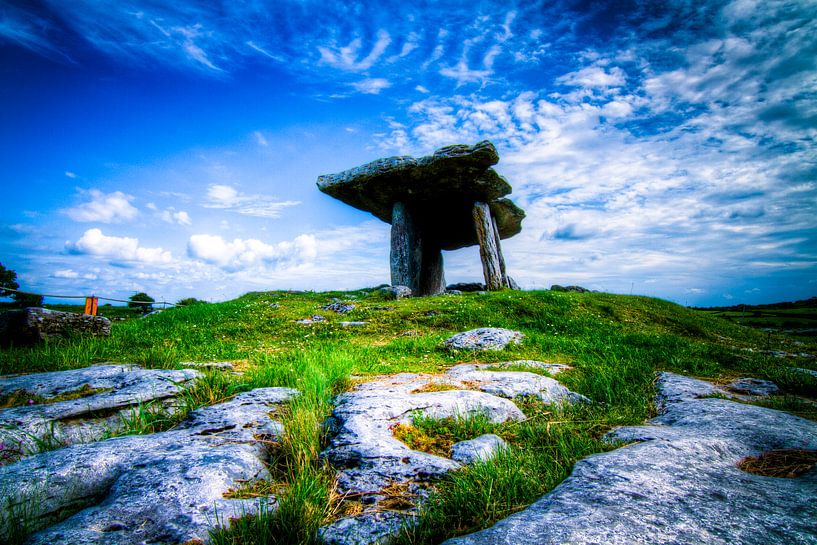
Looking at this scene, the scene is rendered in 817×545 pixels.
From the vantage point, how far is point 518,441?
368 cm

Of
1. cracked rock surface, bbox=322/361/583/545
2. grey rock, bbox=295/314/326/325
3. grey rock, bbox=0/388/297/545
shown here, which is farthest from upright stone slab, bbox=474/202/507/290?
grey rock, bbox=0/388/297/545

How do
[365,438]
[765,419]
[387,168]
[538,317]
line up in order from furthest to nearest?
1. [387,168]
2. [538,317]
3. [765,419]
4. [365,438]

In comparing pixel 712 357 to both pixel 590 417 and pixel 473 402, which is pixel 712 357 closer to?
pixel 590 417

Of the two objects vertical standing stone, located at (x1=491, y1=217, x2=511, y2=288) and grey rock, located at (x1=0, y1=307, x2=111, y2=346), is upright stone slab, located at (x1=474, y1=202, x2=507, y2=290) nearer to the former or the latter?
vertical standing stone, located at (x1=491, y1=217, x2=511, y2=288)

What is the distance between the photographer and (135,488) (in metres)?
2.53

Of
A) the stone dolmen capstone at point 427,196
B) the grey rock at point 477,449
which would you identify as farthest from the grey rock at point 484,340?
the stone dolmen capstone at point 427,196

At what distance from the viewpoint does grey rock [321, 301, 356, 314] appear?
47.4 ft

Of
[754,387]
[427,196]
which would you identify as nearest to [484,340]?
[754,387]

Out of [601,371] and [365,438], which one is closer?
[365,438]

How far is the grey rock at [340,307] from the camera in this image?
14438mm

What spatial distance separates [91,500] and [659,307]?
18.6 meters

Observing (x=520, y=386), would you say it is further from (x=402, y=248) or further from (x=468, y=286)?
(x=468, y=286)

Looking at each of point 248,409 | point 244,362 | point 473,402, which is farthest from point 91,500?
point 244,362

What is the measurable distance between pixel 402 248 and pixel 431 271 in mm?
5547
